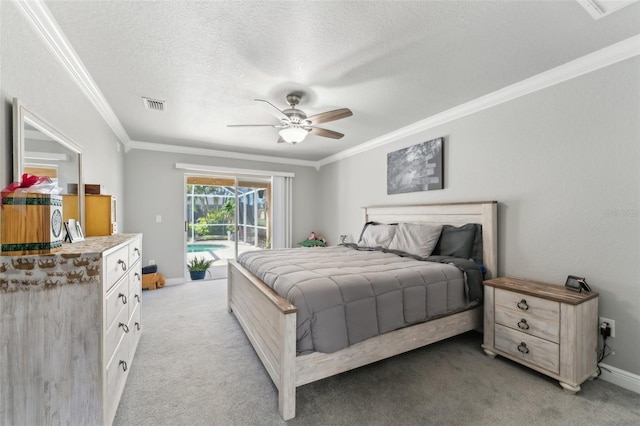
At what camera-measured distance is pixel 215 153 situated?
16.3 feet

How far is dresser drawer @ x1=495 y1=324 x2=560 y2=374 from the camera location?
191cm

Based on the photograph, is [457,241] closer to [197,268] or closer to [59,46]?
[59,46]

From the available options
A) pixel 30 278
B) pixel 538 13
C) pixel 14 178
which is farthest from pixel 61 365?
pixel 538 13

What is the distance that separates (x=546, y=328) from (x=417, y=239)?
133 cm

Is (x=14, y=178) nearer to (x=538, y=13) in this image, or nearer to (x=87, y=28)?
(x=87, y=28)

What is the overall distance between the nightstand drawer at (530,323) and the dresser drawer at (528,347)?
0.04m

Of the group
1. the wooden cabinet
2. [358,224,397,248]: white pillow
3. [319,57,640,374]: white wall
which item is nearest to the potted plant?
the wooden cabinet

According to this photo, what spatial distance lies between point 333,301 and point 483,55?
7.12 feet

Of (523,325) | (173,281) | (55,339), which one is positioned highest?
(55,339)

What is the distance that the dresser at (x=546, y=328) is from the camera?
183 centimetres

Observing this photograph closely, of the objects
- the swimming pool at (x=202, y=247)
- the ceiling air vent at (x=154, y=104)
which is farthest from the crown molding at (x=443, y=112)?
the swimming pool at (x=202, y=247)

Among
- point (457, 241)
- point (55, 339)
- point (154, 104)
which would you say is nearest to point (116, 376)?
point (55, 339)

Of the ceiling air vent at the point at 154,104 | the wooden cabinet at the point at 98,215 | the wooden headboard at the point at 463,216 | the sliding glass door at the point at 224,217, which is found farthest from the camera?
the sliding glass door at the point at 224,217

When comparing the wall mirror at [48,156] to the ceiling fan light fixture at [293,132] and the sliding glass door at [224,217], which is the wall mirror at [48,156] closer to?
the ceiling fan light fixture at [293,132]
